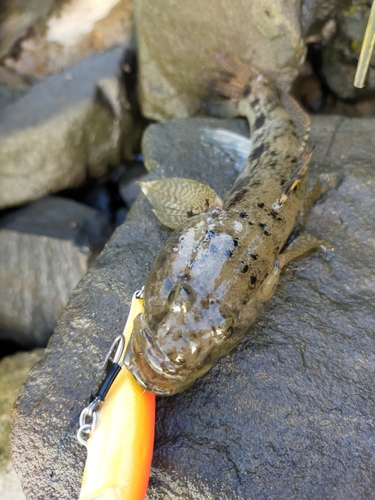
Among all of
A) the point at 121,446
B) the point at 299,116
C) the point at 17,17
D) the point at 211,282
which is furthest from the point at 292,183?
the point at 17,17

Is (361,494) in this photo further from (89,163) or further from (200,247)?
(89,163)

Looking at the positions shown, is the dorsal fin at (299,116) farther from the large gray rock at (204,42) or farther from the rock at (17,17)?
the rock at (17,17)

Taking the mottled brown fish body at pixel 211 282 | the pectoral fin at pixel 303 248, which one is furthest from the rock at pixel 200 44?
the pectoral fin at pixel 303 248

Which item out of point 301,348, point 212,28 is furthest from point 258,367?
point 212,28

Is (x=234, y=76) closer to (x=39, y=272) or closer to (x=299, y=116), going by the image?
(x=299, y=116)

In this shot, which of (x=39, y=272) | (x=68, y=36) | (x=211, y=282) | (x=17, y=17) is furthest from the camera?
(x=17, y=17)

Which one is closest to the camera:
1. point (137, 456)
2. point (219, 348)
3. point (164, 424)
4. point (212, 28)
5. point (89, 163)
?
point (137, 456)
